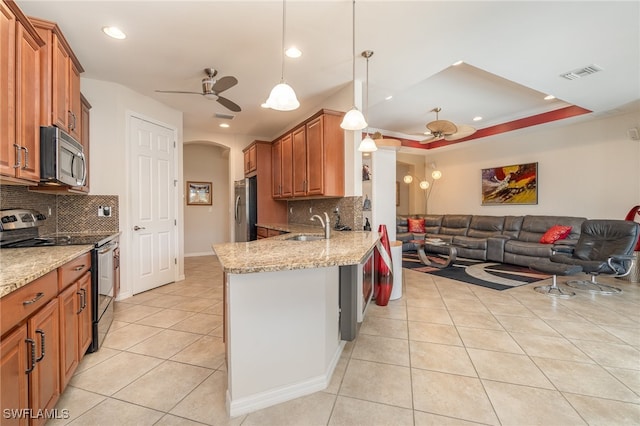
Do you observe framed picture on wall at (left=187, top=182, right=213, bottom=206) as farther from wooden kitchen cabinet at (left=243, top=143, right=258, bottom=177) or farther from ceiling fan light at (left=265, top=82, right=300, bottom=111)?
ceiling fan light at (left=265, top=82, right=300, bottom=111)

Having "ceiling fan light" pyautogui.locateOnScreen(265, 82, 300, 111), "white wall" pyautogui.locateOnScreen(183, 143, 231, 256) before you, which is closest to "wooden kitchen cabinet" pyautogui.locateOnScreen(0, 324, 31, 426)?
"ceiling fan light" pyautogui.locateOnScreen(265, 82, 300, 111)

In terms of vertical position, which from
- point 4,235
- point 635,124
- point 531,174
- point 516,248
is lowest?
point 516,248

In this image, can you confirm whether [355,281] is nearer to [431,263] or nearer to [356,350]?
[356,350]

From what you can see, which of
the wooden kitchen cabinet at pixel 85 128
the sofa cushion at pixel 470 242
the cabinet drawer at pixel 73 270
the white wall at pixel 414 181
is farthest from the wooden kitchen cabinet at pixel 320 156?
the white wall at pixel 414 181

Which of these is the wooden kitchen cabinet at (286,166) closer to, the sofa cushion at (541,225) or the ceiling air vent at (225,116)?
the ceiling air vent at (225,116)

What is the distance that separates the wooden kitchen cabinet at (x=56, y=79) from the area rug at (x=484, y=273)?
4.93 metres

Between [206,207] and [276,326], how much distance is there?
5.96m

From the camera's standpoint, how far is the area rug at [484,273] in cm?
417

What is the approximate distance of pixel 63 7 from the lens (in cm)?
217

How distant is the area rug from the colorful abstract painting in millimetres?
1583

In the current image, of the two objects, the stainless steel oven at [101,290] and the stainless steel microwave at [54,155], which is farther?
the stainless steel oven at [101,290]

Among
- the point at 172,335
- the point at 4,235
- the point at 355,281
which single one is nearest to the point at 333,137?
the point at 355,281

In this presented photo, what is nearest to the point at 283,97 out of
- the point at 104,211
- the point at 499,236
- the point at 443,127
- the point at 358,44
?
the point at 358,44

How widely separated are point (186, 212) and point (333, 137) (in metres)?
4.70
